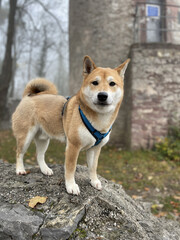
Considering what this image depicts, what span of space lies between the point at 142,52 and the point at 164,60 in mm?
783

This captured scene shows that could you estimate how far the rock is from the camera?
1996 millimetres

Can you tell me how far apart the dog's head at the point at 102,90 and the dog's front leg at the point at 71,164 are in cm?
49

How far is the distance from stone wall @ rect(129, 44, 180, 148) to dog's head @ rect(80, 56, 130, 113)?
5.24 m

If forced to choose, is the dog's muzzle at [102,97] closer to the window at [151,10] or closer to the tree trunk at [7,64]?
the window at [151,10]

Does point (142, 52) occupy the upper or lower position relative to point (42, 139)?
upper

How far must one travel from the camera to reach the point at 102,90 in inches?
81.2

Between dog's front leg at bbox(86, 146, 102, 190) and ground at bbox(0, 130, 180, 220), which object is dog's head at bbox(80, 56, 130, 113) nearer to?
dog's front leg at bbox(86, 146, 102, 190)

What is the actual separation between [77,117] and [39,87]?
1.19 metres

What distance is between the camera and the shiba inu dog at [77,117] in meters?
2.17

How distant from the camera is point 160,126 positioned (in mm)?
7262

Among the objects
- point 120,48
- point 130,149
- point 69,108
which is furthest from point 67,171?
point 120,48

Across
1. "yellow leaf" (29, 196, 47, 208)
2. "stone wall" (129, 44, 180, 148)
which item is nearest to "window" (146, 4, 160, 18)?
"stone wall" (129, 44, 180, 148)

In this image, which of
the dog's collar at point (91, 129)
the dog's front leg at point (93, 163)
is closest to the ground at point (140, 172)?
the dog's front leg at point (93, 163)

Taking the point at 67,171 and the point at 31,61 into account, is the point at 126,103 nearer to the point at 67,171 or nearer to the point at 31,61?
the point at 67,171
